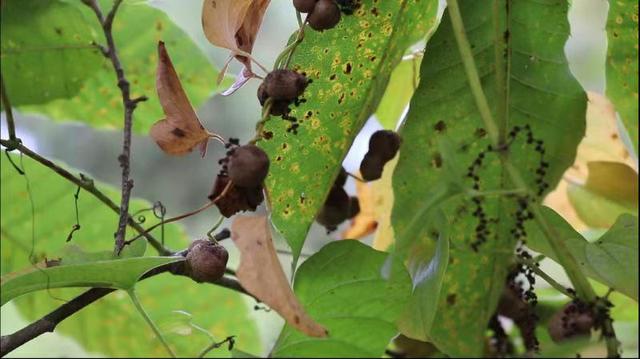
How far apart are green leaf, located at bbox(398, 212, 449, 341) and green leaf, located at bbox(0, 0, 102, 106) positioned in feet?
1.45

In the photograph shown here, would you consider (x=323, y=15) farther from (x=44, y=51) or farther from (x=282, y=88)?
(x=44, y=51)

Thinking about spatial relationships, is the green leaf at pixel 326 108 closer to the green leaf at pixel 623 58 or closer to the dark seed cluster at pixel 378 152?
the dark seed cluster at pixel 378 152

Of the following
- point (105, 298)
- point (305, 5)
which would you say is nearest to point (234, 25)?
point (305, 5)

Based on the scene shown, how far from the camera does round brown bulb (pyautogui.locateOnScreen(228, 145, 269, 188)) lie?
579 millimetres

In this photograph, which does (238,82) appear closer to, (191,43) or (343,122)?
(343,122)

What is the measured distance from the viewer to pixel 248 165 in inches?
22.8

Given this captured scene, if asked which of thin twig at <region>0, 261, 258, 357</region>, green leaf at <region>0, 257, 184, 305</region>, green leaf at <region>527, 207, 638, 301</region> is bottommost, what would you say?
thin twig at <region>0, 261, 258, 357</region>

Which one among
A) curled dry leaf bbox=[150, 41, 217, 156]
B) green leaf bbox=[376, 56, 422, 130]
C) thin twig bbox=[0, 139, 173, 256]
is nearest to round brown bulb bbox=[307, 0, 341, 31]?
curled dry leaf bbox=[150, 41, 217, 156]

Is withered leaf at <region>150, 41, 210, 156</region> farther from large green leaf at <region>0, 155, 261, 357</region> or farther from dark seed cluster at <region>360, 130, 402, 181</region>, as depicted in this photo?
large green leaf at <region>0, 155, 261, 357</region>

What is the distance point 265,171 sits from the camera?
586mm

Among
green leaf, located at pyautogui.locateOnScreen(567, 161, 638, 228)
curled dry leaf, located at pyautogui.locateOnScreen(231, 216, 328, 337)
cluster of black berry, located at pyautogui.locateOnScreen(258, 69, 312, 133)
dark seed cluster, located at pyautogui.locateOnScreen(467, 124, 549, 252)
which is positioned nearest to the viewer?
curled dry leaf, located at pyautogui.locateOnScreen(231, 216, 328, 337)

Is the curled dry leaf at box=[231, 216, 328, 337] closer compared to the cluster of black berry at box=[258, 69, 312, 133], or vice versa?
the curled dry leaf at box=[231, 216, 328, 337]

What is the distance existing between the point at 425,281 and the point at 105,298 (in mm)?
518

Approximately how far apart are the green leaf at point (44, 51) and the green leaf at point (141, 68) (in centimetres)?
5
